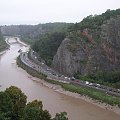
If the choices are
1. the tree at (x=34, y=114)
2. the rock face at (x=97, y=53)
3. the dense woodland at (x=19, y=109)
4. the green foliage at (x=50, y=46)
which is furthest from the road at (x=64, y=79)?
the tree at (x=34, y=114)

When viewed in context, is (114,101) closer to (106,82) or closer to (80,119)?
(80,119)

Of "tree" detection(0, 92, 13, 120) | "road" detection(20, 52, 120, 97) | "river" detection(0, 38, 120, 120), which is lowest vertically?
"river" detection(0, 38, 120, 120)

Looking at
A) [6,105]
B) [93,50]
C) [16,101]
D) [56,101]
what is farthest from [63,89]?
[6,105]

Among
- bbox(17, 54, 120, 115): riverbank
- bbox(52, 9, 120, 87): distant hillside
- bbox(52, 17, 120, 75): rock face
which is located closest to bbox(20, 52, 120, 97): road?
bbox(17, 54, 120, 115): riverbank

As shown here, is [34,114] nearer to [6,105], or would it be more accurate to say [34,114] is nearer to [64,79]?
[6,105]

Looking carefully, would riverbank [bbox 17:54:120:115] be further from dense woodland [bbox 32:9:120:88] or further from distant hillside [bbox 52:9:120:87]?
distant hillside [bbox 52:9:120:87]

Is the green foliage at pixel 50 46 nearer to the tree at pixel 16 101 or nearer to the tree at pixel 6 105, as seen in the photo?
the tree at pixel 16 101

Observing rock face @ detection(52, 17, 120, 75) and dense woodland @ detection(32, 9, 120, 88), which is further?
rock face @ detection(52, 17, 120, 75)
